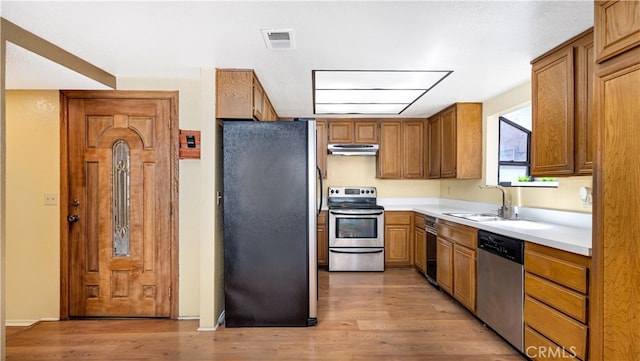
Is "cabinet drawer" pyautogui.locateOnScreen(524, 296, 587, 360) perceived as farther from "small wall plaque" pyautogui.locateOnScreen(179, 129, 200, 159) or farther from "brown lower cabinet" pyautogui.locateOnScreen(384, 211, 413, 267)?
"small wall plaque" pyautogui.locateOnScreen(179, 129, 200, 159)

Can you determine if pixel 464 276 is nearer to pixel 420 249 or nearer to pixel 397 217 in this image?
pixel 420 249

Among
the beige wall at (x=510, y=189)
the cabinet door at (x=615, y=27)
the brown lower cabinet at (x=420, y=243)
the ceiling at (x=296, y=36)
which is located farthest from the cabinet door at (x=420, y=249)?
the cabinet door at (x=615, y=27)

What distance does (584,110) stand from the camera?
80.1 inches

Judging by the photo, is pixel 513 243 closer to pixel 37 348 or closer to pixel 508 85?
pixel 508 85

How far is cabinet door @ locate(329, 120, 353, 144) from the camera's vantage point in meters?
4.72

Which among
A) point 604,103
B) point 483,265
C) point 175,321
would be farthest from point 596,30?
point 175,321

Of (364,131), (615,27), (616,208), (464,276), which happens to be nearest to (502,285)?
(464,276)

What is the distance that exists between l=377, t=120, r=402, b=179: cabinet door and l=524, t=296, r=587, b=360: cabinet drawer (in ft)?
9.20

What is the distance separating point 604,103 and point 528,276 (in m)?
1.18

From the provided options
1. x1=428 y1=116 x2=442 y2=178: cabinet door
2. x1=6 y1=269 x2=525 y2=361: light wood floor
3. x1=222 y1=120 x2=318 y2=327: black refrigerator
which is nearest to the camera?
x1=6 y1=269 x2=525 y2=361: light wood floor

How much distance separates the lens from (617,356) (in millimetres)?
1436

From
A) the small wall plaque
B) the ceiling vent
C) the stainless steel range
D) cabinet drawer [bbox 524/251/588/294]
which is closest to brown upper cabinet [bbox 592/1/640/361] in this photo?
cabinet drawer [bbox 524/251/588/294]

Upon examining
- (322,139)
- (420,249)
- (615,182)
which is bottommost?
(420,249)

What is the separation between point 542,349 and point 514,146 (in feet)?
8.42
